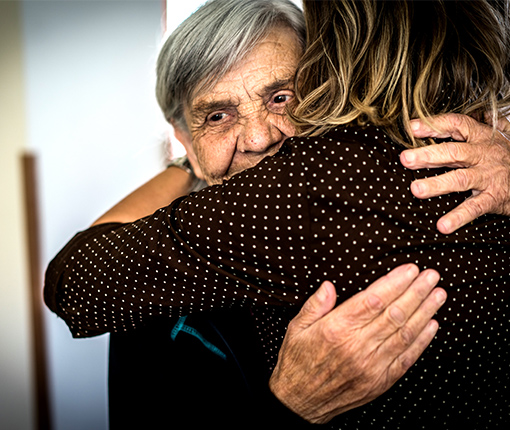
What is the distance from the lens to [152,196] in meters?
1.67

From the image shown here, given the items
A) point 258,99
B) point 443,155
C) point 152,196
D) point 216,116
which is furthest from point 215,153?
point 443,155

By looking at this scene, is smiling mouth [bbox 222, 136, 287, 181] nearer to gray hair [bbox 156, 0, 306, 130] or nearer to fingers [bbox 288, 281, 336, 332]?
gray hair [bbox 156, 0, 306, 130]

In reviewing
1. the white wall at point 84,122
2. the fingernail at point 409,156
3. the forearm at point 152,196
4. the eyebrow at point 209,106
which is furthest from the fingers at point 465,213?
the white wall at point 84,122

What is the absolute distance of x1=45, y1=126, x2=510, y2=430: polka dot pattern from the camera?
2.67 ft

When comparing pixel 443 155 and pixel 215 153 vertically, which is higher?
pixel 215 153

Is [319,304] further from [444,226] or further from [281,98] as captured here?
[281,98]

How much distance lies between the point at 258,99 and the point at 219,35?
18 cm

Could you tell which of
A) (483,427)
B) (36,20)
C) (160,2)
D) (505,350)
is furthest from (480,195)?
(36,20)

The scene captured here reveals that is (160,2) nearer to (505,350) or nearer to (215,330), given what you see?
(215,330)

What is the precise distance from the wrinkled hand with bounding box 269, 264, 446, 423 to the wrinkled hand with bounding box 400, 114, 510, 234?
12 cm

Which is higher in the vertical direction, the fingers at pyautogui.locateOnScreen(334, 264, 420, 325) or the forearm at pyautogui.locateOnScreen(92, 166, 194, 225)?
the forearm at pyautogui.locateOnScreen(92, 166, 194, 225)

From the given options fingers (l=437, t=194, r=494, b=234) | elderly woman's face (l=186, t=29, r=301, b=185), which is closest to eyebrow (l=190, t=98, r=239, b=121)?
elderly woman's face (l=186, t=29, r=301, b=185)

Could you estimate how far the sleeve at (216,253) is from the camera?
824 millimetres

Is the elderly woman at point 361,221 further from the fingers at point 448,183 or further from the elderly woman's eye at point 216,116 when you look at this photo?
the elderly woman's eye at point 216,116
